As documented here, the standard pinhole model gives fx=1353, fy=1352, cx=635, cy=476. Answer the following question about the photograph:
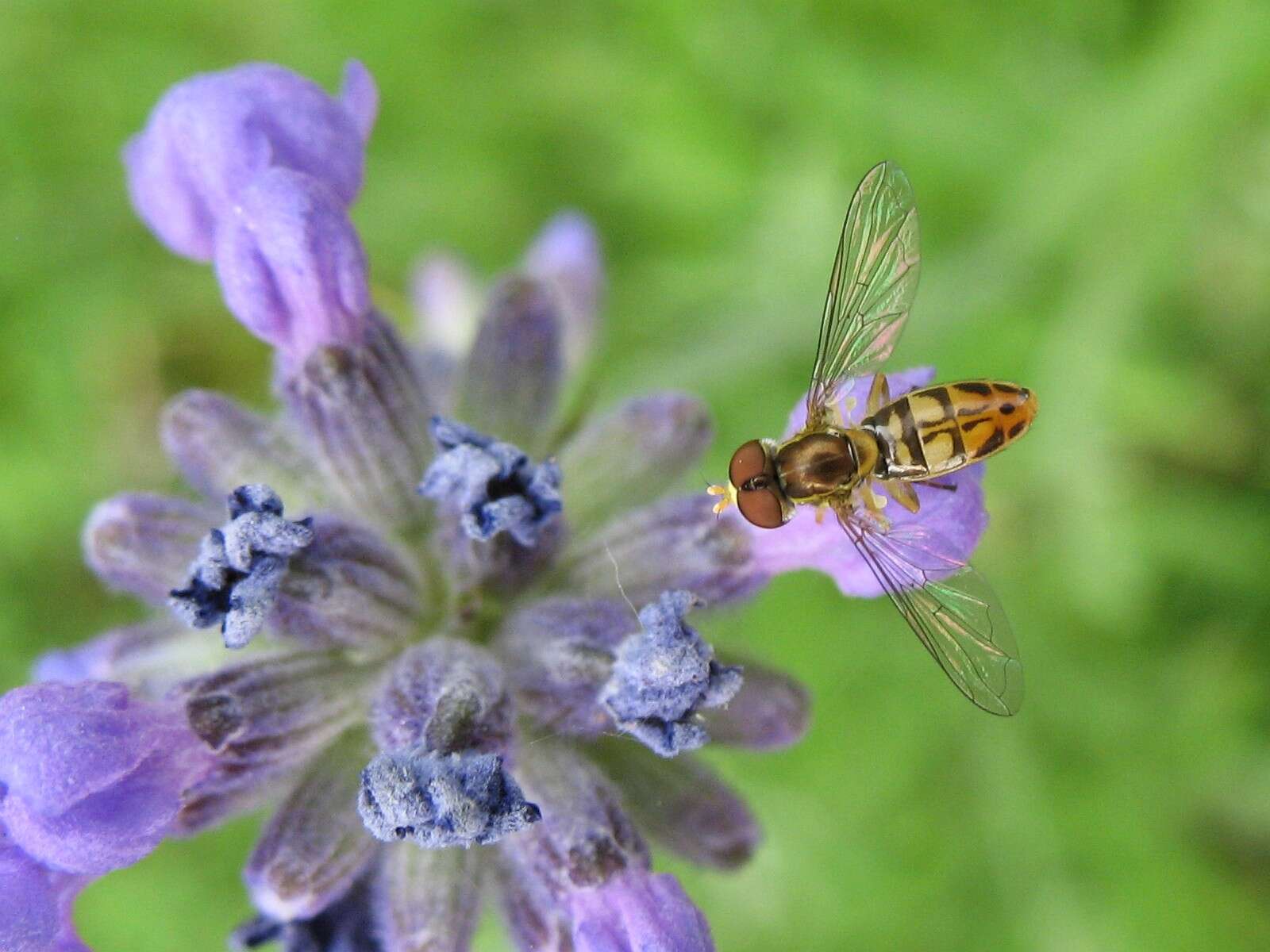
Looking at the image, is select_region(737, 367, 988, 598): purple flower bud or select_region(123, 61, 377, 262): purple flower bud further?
select_region(123, 61, 377, 262): purple flower bud

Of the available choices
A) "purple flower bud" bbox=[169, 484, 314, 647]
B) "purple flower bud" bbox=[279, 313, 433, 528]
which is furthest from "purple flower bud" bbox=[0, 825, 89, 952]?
"purple flower bud" bbox=[279, 313, 433, 528]

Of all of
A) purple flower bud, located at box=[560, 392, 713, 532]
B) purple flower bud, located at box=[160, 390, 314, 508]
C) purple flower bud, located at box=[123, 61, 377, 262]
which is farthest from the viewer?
purple flower bud, located at box=[560, 392, 713, 532]

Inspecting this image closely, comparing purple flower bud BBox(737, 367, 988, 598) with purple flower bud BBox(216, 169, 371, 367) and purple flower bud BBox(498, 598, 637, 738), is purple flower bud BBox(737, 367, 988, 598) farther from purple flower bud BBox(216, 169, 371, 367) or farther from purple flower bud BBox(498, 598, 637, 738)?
purple flower bud BBox(216, 169, 371, 367)

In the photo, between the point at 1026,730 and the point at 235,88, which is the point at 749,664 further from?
the point at 1026,730

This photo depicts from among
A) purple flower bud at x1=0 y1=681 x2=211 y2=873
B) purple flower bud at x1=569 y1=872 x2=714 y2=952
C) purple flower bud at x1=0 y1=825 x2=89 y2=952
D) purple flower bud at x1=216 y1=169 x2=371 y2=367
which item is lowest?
purple flower bud at x1=569 y1=872 x2=714 y2=952

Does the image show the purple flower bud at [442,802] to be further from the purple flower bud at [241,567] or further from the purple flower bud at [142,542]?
the purple flower bud at [142,542]

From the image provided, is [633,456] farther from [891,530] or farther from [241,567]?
[241,567]

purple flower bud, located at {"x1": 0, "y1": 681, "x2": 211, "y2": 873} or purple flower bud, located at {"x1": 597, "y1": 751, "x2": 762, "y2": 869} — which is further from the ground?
purple flower bud, located at {"x1": 0, "y1": 681, "x2": 211, "y2": 873}

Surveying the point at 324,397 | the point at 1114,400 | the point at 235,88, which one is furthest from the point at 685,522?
the point at 1114,400

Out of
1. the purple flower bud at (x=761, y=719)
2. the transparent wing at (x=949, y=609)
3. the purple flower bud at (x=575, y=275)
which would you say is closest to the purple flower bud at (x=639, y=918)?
the purple flower bud at (x=761, y=719)
